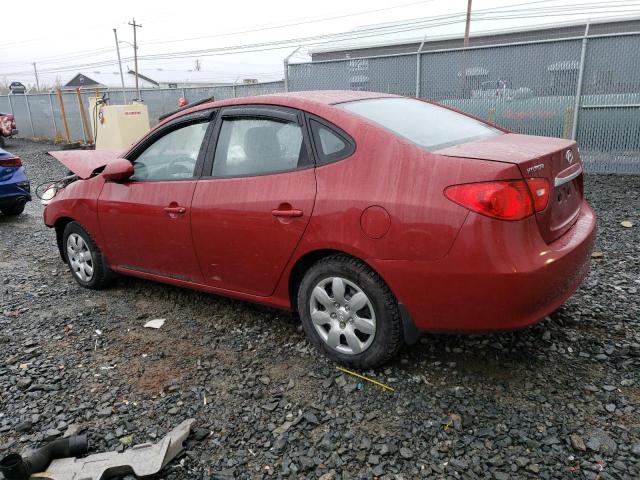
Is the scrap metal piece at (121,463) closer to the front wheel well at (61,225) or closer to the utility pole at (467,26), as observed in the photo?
the front wheel well at (61,225)

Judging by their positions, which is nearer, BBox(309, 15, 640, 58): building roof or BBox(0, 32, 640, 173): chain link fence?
BBox(0, 32, 640, 173): chain link fence

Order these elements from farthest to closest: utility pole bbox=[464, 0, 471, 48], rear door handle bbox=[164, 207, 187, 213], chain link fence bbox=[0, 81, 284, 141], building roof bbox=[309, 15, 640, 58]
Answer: utility pole bbox=[464, 0, 471, 48]
building roof bbox=[309, 15, 640, 58]
chain link fence bbox=[0, 81, 284, 141]
rear door handle bbox=[164, 207, 187, 213]

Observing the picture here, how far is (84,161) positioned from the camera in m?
4.47

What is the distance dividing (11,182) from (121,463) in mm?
6562

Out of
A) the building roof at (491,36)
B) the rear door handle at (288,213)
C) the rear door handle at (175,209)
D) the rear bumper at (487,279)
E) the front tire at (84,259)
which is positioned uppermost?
the building roof at (491,36)

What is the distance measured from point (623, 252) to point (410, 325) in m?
3.02

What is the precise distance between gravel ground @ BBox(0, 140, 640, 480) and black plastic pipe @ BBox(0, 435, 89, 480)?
12 cm

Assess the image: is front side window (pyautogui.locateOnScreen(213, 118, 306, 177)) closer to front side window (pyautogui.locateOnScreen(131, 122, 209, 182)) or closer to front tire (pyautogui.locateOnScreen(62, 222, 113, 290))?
front side window (pyautogui.locateOnScreen(131, 122, 209, 182))

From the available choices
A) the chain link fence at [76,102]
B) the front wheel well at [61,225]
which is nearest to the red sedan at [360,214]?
the front wheel well at [61,225]

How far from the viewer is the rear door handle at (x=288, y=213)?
2844 mm

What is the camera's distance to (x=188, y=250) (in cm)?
351

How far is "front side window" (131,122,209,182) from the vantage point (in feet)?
11.5

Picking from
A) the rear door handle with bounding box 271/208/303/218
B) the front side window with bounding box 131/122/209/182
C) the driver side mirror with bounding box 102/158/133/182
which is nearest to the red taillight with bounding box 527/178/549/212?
the rear door handle with bounding box 271/208/303/218

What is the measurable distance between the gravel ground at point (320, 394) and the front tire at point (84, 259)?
1.34ft
